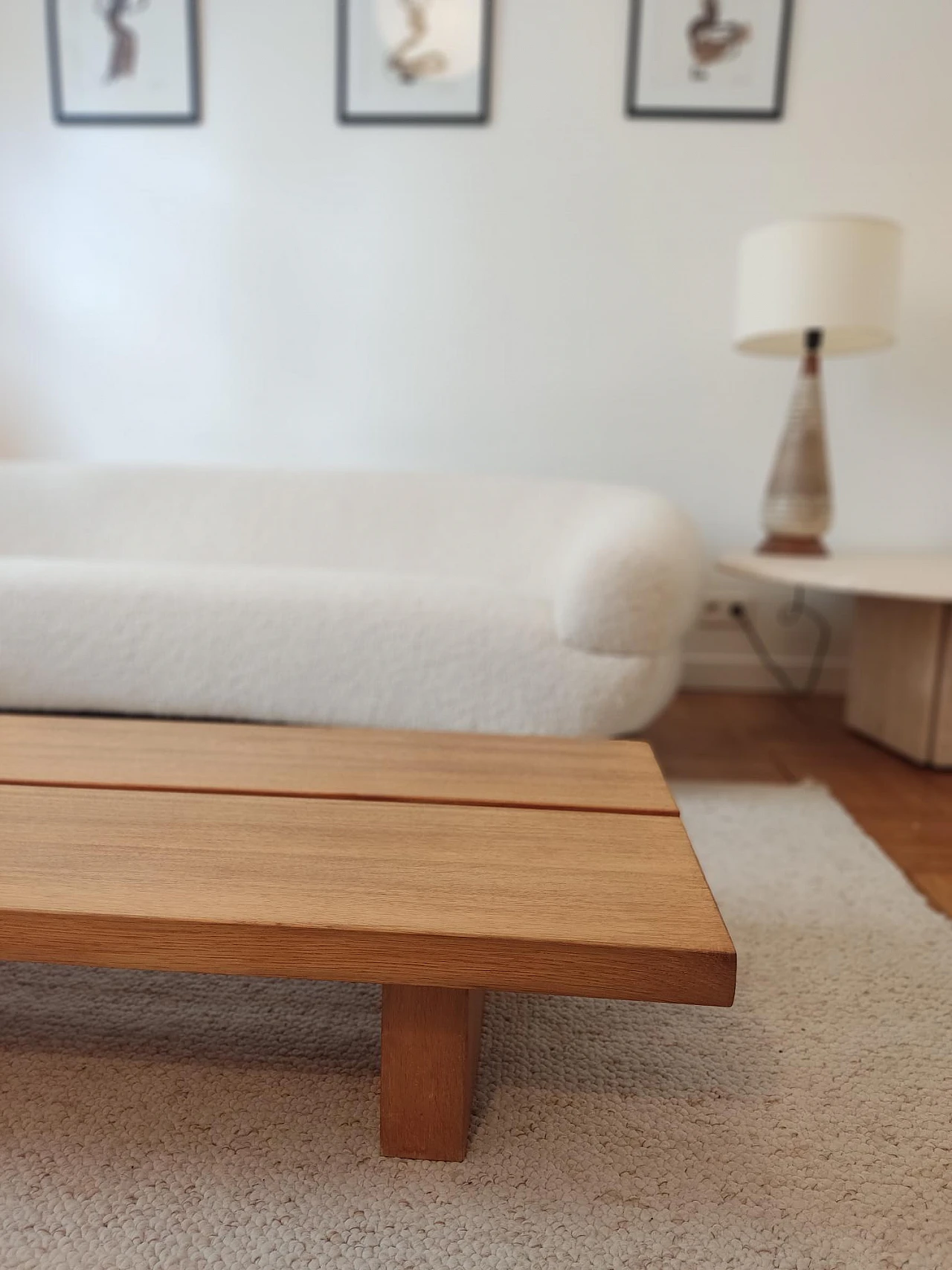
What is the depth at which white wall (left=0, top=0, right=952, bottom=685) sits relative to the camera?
6.84 ft

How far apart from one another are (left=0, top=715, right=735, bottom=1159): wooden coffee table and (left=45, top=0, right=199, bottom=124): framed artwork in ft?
6.55

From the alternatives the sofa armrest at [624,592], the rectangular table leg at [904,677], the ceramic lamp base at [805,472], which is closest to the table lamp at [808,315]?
the ceramic lamp base at [805,472]

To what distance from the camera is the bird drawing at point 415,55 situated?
2.08m

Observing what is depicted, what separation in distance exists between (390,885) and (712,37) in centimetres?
228

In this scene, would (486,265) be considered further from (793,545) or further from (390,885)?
(390,885)

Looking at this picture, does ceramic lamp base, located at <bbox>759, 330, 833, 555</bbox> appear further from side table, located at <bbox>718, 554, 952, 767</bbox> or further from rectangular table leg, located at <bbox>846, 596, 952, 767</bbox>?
rectangular table leg, located at <bbox>846, 596, 952, 767</bbox>

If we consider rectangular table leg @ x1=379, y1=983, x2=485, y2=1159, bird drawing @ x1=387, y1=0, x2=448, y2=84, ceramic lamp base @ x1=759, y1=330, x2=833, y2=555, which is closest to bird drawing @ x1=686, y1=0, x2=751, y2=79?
bird drawing @ x1=387, y1=0, x2=448, y2=84

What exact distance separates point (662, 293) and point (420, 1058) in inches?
78.6

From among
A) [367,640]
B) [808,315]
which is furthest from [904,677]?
[367,640]

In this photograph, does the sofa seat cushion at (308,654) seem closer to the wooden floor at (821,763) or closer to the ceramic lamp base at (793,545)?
the wooden floor at (821,763)

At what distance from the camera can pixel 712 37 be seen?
2.06m

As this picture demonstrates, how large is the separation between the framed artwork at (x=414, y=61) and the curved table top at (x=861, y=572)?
1321 mm

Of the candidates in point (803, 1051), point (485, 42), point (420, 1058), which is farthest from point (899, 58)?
point (420, 1058)

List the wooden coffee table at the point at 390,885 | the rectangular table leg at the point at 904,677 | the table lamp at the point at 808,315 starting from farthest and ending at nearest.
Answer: the table lamp at the point at 808,315 < the rectangular table leg at the point at 904,677 < the wooden coffee table at the point at 390,885
